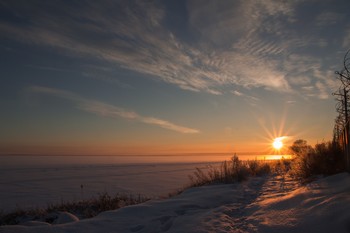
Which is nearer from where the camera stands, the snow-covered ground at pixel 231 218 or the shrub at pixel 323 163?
the snow-covered ground at pixel 231 218

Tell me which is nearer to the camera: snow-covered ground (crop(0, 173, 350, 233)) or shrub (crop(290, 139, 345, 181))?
snow-covered ground (crop(0, 173, 350, 233))

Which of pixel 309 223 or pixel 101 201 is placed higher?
pixel 309 223

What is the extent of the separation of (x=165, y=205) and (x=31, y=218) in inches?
167

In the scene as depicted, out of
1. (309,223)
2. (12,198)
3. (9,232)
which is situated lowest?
(12,198)

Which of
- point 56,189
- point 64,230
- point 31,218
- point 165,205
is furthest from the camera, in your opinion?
point 56,189

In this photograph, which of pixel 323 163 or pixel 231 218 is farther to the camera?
pixel 323 163

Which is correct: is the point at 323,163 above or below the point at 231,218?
above

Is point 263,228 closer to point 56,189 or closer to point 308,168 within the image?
point 308,168

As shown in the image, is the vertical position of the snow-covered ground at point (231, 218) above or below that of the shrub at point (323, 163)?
below

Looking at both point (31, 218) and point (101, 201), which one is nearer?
point (31, 218)

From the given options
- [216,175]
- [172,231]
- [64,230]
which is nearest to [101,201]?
[216,175]

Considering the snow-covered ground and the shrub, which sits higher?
the shrub

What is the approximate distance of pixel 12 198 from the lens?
11.1 metres

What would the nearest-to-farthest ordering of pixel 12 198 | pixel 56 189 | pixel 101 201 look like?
1. pixel 101 201
2. pixel 12 198
3. pixel 56 189
